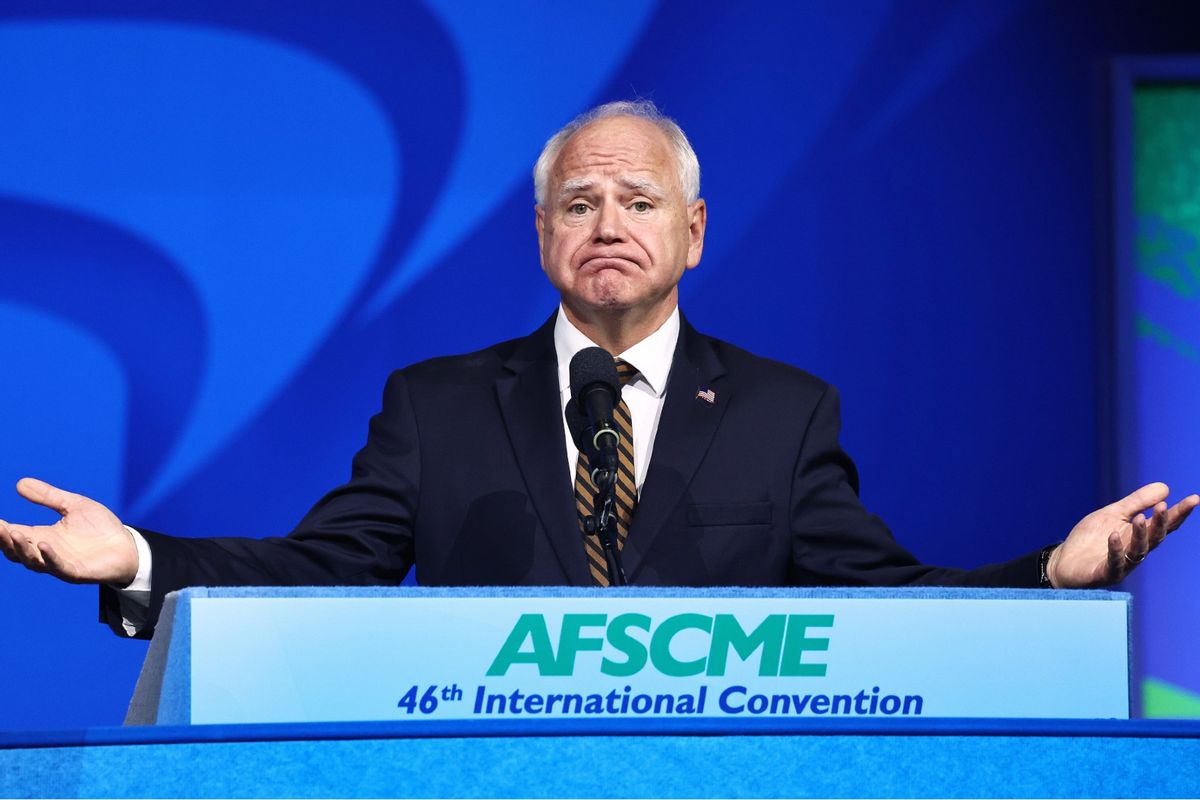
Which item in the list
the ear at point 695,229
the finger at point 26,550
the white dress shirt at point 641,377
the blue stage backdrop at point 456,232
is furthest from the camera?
the blue stage backdrop at point 456,232

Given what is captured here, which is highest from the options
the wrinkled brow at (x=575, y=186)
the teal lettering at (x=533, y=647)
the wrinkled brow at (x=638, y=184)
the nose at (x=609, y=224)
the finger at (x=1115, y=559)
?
the wrinkled brow at (x=638, y=184)

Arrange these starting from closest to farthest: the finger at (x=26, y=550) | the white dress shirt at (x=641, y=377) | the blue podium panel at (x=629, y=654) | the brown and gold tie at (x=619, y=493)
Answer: the blue podium panel at (x=629, y=654) < the finger at (x=26, y=550) < the brown and gold tie at (x=619, y=493) < the white dress shirt at (x=641, y=377)

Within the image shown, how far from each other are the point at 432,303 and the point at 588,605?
6.79ft

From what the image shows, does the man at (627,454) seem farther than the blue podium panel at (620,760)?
Yes

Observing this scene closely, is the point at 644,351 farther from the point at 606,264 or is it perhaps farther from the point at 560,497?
the point at 560,497

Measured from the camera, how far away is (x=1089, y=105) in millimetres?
3463

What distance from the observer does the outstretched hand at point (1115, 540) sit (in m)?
1.58

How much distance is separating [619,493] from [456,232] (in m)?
1.37

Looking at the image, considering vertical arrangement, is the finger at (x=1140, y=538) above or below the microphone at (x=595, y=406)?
below

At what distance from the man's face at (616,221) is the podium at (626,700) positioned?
985 mm

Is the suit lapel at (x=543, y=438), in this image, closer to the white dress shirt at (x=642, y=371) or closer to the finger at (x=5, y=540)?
the white dress shirt at (x=642, y=371)

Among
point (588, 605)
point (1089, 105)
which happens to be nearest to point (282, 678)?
point (588, 605)

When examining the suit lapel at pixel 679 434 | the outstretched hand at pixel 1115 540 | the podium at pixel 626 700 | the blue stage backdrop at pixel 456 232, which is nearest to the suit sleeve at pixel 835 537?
the suit lapel at pixel 679 434

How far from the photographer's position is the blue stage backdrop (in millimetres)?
3219
